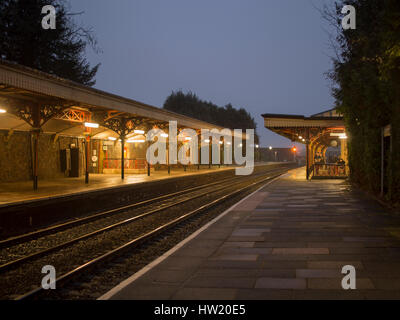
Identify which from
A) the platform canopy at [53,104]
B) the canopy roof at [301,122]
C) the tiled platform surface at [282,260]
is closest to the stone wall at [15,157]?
the platform canopy at [53,104]

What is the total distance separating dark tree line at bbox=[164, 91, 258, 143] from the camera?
8231 cm

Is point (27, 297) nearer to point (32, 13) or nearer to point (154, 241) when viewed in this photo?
point (154, 241)

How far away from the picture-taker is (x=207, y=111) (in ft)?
281

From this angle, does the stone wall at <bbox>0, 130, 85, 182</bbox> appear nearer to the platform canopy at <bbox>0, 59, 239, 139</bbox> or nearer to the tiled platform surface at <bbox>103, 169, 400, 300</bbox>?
the platform canopy at <bbox>0, 59, 239, 139</bbox>

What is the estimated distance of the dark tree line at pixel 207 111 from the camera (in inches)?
3241

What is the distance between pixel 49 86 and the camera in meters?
14.7

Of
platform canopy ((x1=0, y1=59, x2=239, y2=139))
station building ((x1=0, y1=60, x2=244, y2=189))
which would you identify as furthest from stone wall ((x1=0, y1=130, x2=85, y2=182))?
platform canopy ((x1=0, y1=59, x2=239, y2=139))

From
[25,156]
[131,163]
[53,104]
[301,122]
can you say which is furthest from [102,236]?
[131,163]

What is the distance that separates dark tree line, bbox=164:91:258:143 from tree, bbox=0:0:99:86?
4484cm

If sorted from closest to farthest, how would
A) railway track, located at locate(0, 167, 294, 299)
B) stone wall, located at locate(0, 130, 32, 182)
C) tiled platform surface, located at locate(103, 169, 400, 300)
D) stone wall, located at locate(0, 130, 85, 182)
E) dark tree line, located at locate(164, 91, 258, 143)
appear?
1. tiled platform surface, located at locate(103, 169, 400, 300)
2. railway track, located at locate(0, 167, 294, 299)
3. stone wall, located at locate(0, 130, 32, 182)
4. stone wall, located at locate(0, 130, 85, 182)
5. dark tree line, located at locate(164, 91, 258, 143)

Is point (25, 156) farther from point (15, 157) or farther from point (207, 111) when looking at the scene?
point (207, 111)

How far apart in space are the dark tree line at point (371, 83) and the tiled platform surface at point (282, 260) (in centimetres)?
304
